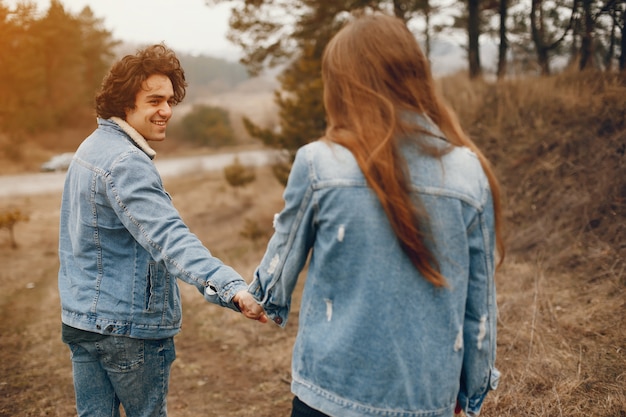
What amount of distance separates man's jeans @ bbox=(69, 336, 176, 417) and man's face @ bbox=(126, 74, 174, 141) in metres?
0.91

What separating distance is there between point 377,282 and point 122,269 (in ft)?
3.92

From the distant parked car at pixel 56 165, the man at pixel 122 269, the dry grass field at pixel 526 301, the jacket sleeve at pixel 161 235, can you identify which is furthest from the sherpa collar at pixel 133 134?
the distant parked car at pixel 56 165

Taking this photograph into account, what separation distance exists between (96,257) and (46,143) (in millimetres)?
39992

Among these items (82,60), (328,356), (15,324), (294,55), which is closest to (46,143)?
(82,60)

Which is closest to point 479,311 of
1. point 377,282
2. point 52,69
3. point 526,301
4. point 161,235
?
point 377,282

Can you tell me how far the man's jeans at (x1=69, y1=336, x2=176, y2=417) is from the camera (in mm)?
2271

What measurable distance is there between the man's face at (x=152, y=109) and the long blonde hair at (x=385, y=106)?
1.10m

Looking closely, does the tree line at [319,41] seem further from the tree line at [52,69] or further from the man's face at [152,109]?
the tree line at [52,69]

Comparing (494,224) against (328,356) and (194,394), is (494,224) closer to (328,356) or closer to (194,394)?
(328,356)

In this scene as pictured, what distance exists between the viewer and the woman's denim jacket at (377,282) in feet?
5.10

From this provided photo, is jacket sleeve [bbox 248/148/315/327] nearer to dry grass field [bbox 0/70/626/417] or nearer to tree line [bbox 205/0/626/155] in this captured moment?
dry grass field [bbox 0/70/626/417]

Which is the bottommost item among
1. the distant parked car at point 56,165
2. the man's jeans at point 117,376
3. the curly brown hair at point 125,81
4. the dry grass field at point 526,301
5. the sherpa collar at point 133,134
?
the distant parked car at point 56,165

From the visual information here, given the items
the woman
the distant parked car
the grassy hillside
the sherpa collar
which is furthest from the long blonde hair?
the distant parked car

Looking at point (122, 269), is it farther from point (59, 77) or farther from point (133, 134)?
point (59, 77)
